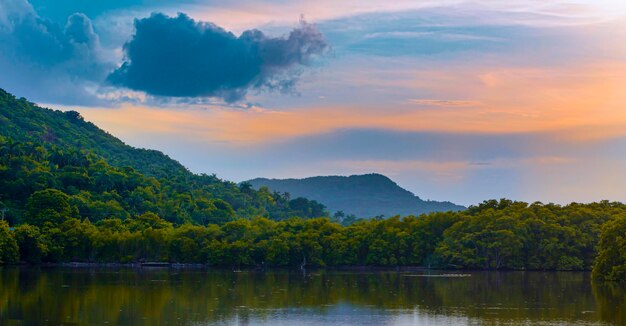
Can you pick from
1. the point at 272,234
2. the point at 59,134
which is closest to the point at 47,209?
the point at 272,234

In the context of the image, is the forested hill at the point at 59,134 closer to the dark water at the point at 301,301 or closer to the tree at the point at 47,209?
the tree at the point at 47,209

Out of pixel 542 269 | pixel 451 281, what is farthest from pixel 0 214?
pixel 542 269

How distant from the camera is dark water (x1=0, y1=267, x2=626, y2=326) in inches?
1563

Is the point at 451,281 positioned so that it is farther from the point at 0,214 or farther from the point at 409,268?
the point at 0,214

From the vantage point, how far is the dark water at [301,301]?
39.7 m

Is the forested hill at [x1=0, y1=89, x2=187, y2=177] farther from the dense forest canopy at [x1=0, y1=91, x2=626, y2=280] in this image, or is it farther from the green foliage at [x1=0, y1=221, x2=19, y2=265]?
the green foliage at [x1=0, y1=221, x2=19, y2=265]

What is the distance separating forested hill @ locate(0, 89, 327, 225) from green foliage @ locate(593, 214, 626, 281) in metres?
59.7

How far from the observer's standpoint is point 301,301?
163ft

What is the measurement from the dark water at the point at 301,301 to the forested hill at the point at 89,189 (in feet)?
118

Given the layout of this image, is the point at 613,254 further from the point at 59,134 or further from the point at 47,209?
the point at 59,134

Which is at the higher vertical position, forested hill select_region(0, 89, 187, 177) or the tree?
forested hill select_region(0, 89, 187, 177)

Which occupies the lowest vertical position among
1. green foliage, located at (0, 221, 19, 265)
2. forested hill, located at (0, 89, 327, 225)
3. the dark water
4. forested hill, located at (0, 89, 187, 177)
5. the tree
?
the dark water

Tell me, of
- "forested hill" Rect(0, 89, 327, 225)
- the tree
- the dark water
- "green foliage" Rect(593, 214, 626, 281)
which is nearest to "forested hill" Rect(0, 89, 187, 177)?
"forested hill" Rect(0, 89, 327, 225)

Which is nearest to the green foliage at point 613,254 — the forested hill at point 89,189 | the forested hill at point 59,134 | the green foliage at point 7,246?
the green foliage at point 7,246
